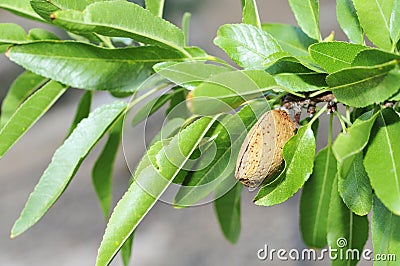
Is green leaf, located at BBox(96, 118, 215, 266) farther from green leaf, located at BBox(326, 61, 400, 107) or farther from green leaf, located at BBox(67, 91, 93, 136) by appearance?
green leaf, located at BBox(67, 91, 93, 136)

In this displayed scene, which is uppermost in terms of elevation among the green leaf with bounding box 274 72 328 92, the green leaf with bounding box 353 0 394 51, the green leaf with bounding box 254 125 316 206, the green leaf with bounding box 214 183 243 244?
the green leaf with bounding box 353 0 394 51

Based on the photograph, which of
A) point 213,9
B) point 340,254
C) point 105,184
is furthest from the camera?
point 213,9

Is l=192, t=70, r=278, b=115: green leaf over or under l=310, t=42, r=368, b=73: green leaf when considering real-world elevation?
under

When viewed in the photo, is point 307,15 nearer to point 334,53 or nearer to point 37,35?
point 334,53

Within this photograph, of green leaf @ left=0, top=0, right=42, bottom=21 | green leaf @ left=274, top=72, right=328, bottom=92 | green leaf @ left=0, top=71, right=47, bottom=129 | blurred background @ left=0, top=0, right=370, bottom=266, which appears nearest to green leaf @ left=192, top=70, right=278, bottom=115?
green leaf @ left=274, top=72, right=328, bottom=92

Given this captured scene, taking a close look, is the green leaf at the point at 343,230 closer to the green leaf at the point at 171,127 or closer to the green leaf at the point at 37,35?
the green leaf at the point at 171,127

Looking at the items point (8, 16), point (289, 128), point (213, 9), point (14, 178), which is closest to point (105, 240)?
point (289, 128)

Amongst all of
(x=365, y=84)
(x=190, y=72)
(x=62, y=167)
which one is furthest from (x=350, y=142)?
(x=62, y=167)

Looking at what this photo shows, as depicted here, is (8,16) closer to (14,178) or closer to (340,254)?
(14,178)
